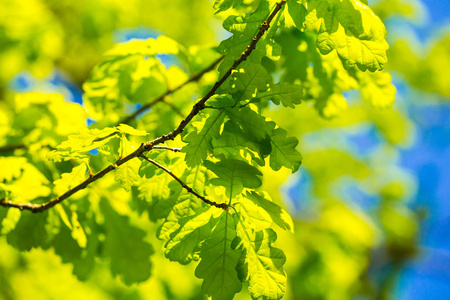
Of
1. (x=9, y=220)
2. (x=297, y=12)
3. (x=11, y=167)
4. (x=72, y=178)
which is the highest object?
(x=297, y=12)

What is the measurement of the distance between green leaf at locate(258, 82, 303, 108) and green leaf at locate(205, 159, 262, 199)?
23cm

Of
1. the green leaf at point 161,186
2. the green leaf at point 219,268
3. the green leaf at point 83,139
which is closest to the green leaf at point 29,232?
the green leaf at point 161,186

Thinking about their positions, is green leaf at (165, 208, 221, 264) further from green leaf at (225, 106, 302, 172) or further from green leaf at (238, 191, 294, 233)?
green leaf at (225, 106, 302, 172)

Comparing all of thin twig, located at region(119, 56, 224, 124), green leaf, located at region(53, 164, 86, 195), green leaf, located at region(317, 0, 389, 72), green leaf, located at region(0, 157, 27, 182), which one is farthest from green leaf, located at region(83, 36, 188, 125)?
green leaf, located at region(317, 0, 389, 72)

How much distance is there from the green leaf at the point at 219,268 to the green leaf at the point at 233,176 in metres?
0.14

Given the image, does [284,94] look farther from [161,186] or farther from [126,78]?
[126,78]

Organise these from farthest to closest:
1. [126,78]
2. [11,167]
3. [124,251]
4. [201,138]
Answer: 1. [126,78]
2. [124,251]
3. [11,167]
4. [201,138]

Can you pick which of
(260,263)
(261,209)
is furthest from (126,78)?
(260,263)

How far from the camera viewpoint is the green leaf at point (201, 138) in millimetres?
1355

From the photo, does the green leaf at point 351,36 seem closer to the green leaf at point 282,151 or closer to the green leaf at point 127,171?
the green leaf at point 282,151

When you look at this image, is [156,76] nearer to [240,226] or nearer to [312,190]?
[240,226]

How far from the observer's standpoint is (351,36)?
142 cm

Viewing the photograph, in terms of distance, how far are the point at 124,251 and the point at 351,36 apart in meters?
1.40

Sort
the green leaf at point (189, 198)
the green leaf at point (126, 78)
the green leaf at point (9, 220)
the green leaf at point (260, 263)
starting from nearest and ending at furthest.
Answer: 1. the green leaf at point (260, 263)
2. the green leaf at point (189, 198)
3. the green leaf at point (9, 220)
4. the green leaf at point (126, 78)
